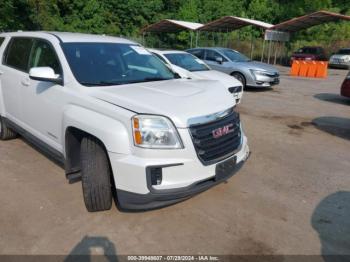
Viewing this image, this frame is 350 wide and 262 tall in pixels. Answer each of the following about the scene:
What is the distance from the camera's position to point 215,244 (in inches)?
123

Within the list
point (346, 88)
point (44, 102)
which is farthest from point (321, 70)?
point (44, 102)

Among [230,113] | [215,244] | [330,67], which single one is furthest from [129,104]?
[330,67]

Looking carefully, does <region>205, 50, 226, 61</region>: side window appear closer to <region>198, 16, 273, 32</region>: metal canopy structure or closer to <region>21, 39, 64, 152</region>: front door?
<region>21, 39, 64, 152</region>: front door

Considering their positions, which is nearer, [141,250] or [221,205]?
[141,250]

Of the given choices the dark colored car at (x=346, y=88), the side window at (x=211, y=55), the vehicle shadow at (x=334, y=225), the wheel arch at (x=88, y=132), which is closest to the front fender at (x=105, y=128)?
the wheel arch at (x=88, y=132)

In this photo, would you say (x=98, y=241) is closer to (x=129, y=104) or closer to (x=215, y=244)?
(x=215, y=244)

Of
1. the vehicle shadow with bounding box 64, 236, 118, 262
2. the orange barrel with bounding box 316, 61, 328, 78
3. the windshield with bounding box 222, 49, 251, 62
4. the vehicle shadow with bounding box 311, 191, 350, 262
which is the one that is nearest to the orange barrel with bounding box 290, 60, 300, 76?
the orange barrel with bounding box 316, 61, 328, 78

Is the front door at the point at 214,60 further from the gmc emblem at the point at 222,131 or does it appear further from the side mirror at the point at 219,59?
the gmc emblem at the point at 222,131

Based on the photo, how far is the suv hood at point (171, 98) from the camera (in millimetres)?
3100

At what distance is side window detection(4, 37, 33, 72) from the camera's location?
463cm

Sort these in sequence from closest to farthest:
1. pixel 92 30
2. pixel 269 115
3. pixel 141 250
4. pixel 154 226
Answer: pixel 141 250 → pixel 154 226 → pixel 269 115 → pixel 92 30

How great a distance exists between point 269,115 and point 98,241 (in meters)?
6.37

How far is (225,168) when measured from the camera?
347 cm

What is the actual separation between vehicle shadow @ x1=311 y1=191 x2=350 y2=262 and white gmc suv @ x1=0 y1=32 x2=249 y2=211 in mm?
1052
